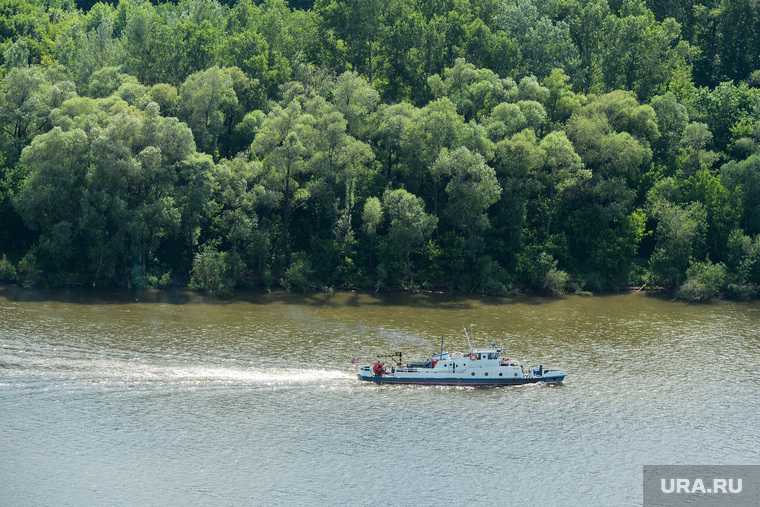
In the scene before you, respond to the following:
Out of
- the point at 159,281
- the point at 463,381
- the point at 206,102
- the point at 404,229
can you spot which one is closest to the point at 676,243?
the point at 404,229

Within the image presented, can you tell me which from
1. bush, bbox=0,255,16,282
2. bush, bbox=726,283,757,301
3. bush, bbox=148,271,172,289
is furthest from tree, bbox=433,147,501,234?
bush, bbox=0,255,16,282

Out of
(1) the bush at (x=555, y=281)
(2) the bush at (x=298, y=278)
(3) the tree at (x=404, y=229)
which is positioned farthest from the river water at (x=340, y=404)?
(3) the tree at (x=404, y=229)

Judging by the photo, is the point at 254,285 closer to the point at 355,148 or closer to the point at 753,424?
the point at 355,148

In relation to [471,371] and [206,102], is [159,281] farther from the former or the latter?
[471,371]

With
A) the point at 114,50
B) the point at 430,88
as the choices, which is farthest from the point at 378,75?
the point at 114,50

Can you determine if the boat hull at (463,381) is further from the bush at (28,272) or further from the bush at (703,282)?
the bush at (28,272)
